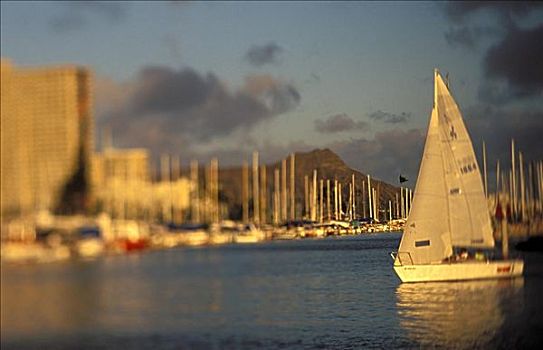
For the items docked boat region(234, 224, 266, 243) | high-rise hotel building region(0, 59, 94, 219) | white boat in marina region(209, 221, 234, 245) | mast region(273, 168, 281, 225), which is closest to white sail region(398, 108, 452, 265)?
mast region(273, 168, 281, 225)

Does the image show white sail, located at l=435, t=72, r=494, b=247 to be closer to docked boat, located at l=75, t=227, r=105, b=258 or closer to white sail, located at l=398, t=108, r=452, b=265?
white sail, located at l=398, t=108, r=452, b=265

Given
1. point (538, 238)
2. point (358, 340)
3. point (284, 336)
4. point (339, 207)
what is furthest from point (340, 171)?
point (538, 238)

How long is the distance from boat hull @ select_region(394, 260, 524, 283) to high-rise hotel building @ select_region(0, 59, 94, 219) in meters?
4.91

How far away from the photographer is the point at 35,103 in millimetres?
11094

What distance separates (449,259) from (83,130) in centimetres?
582

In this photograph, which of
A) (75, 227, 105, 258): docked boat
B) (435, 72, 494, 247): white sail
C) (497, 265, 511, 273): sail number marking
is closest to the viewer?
(75, 227, 105, 258): docked boat

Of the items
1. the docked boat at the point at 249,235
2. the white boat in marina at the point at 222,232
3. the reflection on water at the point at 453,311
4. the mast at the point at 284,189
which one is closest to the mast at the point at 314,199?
the mast at the point at 284,189

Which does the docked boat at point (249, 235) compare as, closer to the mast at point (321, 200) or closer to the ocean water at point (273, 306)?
the ocean water at point (273, 306)

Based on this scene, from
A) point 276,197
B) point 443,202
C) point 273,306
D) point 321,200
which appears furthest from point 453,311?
point 273,306

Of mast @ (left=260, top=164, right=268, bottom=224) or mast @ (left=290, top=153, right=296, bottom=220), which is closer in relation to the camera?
mast @ (left=290, top=153, right=296, bottom=220)

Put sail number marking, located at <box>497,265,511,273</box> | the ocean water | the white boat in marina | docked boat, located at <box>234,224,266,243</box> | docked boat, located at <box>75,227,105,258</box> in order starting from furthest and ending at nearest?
the white boat in marina, sail number marking, located at <box>497,265,511,273</box>, docked boat, located at <box>234,224,266,243</box>, the ocean water, docked boat, located at <box>75,227,105,258</box>

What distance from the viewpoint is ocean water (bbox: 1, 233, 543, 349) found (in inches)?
512

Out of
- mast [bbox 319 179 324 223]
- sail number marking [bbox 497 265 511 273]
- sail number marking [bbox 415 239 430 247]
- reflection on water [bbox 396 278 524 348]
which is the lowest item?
reflection on water [bbox 396 278 524 348]

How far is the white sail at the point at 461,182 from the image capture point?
1362 centimetres
